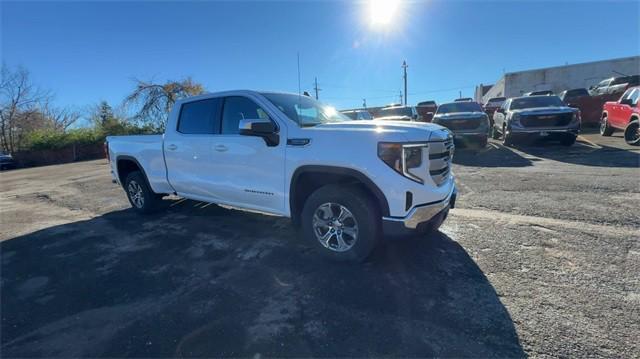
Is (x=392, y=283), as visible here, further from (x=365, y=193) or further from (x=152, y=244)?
(x=152, y=244)

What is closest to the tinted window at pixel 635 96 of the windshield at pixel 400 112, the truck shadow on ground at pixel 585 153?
the truck shadow on ground at pixel 585 153

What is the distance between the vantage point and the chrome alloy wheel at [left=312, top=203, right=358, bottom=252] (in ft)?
11.1

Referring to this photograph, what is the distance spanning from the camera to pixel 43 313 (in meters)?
2.88

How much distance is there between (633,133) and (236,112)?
12.4m

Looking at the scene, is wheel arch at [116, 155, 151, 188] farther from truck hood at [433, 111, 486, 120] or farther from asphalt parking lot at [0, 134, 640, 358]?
truck hood at [433, 111, 486, 120]

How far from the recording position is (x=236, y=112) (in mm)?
4301

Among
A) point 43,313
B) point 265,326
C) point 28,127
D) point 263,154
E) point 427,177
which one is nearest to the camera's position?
point 265,326

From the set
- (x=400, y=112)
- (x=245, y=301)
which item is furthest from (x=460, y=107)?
(x=245, y=301)

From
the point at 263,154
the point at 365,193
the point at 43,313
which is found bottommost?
the point at 43,313

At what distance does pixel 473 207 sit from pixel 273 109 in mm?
3550

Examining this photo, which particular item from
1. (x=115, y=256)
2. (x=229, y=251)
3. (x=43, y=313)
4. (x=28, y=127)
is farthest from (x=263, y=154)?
(x=28, y=127)

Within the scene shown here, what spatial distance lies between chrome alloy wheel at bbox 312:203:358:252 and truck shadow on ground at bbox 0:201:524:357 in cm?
23

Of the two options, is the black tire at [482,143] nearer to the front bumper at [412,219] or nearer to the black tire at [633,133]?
the black tire at [633,133]

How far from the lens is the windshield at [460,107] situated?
40.0ft
